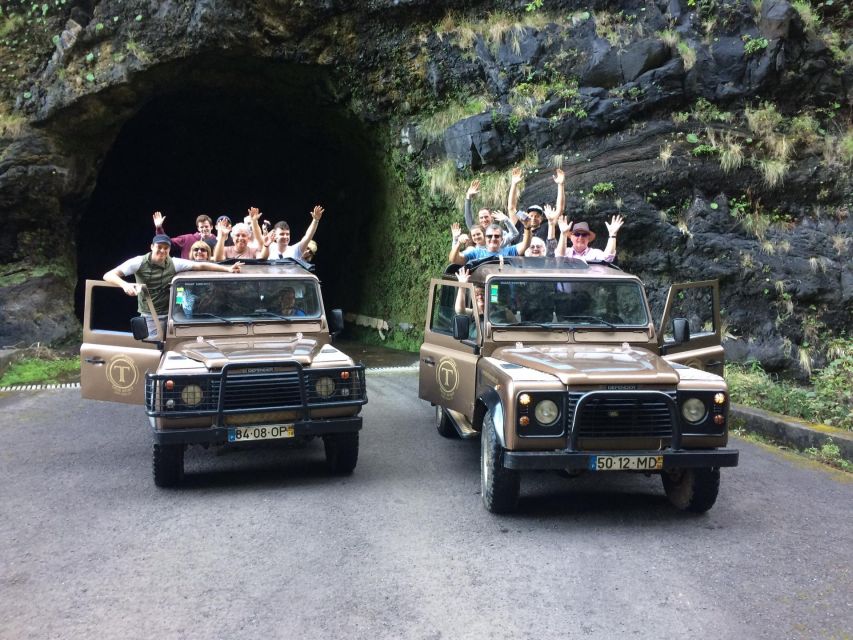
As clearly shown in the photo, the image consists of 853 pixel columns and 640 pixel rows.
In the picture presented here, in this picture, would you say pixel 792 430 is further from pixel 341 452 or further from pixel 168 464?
pixel 168 464

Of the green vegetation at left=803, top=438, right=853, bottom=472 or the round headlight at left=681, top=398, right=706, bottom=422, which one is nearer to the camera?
the round headlight at left=681, top=398, right=706, bottom=422

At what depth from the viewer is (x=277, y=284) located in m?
8.38

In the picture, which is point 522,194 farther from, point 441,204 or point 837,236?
point 837,236

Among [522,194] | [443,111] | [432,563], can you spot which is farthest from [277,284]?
[443,111]

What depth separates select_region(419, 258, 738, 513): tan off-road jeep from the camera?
5.73 meters

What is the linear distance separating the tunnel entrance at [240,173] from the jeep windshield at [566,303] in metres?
12.0

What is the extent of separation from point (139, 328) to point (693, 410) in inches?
196

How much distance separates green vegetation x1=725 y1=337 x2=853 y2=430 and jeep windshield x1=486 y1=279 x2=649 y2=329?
296 centimetres

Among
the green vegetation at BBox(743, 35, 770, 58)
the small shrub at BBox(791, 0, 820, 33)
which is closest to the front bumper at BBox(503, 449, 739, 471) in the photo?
the green vegetation at BBox(743, 35, 770, 58)

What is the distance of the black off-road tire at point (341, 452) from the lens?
23.4 feet

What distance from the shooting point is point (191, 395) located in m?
6.58

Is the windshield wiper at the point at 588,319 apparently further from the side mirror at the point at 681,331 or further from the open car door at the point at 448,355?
the open car door at the point at 448,355

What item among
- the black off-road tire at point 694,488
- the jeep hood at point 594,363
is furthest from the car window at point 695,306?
the black off-road tire at point 694,488

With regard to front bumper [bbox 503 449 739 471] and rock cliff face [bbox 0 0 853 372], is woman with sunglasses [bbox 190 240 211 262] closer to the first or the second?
front bumper [bbox 503 449 739 471]
